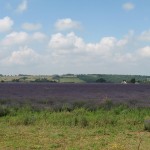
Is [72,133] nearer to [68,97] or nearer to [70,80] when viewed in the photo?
[68,97]

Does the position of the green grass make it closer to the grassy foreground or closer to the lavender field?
the lavender field

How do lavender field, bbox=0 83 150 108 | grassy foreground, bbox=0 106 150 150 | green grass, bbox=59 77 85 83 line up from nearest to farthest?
grassy foreground, bbox=0 106 150 150, lavender field, bbox=0 83 150 108, green grass, bbox=59 77 85 83

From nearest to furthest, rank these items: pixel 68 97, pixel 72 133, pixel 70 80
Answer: pixel 72 133 < pixel 68 97 < pixel 70 80

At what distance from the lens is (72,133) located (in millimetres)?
16547

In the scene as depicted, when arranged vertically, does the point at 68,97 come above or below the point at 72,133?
below

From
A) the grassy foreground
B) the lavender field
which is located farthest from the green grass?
the grassy foreground

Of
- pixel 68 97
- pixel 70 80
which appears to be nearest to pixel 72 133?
pixel 68 97

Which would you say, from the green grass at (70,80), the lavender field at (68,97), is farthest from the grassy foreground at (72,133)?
the green grass at (70,80)

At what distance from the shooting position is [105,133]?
16.7 m

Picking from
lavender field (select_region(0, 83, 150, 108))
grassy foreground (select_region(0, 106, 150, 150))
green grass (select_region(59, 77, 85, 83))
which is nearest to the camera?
grassy foreground (select_region(0, 106, 150, 150))

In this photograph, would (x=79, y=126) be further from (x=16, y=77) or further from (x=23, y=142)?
(x=16, y=77)

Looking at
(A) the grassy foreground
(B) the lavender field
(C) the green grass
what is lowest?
(B) the lavender field

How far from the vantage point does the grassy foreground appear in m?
13.8

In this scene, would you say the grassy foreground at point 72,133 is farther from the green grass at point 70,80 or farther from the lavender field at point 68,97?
the green grass at point 70,80
